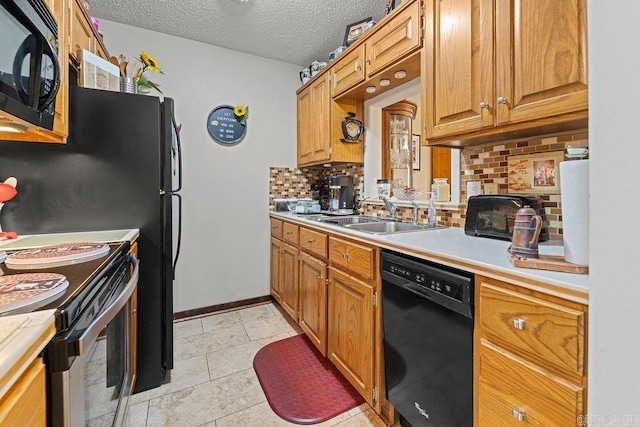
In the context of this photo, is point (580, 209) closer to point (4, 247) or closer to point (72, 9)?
point (4, 247)

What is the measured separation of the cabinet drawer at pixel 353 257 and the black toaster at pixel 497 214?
53 cm

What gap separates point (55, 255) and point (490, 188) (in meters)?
1.92

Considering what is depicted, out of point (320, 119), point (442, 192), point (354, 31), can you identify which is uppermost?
point (354, 31)

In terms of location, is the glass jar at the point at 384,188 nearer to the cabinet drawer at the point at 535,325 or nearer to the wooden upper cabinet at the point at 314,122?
the wooden upper cabinet at the point at 314,122

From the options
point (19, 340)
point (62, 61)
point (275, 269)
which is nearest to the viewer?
point (19, 340)

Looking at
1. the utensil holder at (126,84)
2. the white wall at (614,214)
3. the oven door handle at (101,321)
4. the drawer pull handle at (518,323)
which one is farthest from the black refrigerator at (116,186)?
the white wall at (614,214)

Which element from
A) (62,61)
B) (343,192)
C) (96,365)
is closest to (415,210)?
(343,192)

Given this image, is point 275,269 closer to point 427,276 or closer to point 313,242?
point 313,242

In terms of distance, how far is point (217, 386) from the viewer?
1656 millimetres

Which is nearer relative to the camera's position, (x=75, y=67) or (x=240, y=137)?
(x=75, y=67)

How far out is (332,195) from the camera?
2.85m

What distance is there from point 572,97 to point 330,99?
5.75 ft

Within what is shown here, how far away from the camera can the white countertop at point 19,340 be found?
1.34 feet

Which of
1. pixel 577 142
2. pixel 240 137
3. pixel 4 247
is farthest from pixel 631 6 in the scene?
pixel 240 137
